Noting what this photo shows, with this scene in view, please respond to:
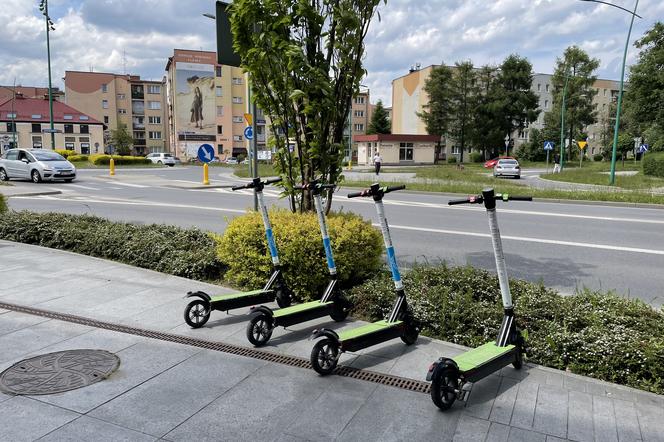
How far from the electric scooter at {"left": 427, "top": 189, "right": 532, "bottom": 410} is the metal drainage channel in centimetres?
28

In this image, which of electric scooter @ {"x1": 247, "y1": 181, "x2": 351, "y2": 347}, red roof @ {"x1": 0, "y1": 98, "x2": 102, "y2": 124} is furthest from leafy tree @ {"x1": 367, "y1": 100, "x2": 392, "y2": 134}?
electric scooter @ {"x1": 247, "y1": 181, "x2": 351, "y2": 347}

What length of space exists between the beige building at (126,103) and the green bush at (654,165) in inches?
3302

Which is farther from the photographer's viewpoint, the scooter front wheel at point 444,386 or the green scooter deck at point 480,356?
the green scooter deck at point 480,356

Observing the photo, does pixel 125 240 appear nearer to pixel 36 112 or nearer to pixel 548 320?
pixel 548 320

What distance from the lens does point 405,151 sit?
63625mm

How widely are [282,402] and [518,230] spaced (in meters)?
8.78

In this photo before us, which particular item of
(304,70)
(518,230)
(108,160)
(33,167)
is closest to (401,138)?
(108,160)

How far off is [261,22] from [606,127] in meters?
95.3

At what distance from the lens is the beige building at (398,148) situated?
62031 mm

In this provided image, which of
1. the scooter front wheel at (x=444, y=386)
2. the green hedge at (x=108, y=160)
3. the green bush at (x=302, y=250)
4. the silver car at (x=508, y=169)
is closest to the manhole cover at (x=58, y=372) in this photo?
the green bush at (x=302, y=250)

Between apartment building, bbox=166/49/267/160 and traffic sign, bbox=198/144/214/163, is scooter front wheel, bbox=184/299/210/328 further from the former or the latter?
apartment building, bbox=166/49/267/160

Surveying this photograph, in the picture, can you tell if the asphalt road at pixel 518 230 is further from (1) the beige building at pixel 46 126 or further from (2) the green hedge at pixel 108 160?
(1) the beige building at pixel 46 126

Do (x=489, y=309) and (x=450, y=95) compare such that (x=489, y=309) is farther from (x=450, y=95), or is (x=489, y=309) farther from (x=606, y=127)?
(x=606, y=127)

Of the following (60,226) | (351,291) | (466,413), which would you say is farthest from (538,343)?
(60,226)
